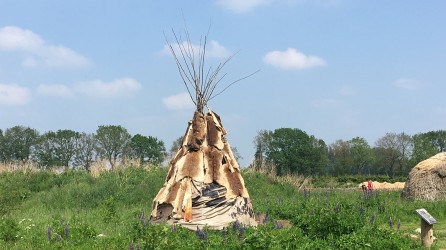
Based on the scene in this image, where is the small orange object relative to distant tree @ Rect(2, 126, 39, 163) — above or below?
below

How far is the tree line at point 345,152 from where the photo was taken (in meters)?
58.2

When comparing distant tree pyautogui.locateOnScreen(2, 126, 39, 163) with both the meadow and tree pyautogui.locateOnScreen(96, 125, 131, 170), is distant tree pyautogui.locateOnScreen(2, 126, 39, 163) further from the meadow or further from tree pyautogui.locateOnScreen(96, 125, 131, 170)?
the meadow

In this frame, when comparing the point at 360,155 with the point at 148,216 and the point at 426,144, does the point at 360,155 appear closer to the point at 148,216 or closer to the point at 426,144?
the point at 426,144

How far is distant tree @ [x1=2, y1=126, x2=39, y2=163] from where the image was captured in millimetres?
56156

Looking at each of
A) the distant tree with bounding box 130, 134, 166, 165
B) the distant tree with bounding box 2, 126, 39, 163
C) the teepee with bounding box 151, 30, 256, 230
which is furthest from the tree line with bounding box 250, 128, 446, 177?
the teepee with bounding box 151, 30, 256, 230

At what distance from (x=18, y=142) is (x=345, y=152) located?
129 feet

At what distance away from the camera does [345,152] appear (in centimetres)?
6581

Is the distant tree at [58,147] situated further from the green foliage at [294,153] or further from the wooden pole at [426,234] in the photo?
the wooden pole at [426,234]

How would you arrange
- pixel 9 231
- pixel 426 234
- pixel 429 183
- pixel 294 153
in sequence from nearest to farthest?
pixel 426 234, pixel 9 231, pixel 429 183, pixel 294 153

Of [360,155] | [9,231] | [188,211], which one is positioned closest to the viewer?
[9,231]

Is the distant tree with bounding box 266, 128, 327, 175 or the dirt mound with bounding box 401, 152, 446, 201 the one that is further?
the distant tree with bounding box 266, 128, 327, 175

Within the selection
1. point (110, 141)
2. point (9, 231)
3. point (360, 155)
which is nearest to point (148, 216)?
point (9, 231)

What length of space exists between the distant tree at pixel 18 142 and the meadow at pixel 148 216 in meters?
35.9

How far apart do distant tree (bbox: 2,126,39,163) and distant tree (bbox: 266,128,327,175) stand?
26.5 metres
